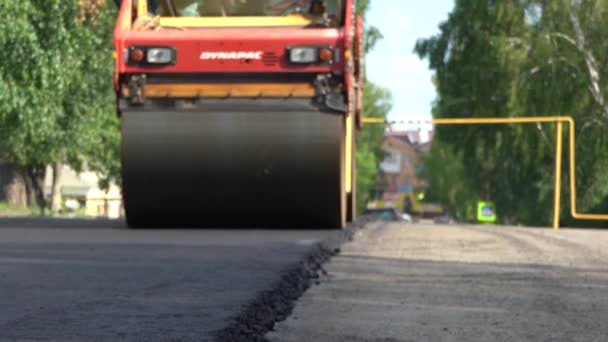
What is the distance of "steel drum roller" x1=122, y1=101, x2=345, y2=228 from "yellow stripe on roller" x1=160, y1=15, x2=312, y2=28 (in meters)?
1.20

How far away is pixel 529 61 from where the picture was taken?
47031mm

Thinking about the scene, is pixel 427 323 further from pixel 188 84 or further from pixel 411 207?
pixel 411 207

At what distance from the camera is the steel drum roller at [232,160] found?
52.8ft

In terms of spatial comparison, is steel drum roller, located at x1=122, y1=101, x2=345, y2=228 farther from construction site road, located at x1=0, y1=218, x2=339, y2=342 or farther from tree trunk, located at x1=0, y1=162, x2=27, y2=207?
tree trunk, located at x1=0, y1=162, x2=27, y2=207

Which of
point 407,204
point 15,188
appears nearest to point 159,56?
point 15,188

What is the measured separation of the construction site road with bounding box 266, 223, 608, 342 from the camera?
21.9ft

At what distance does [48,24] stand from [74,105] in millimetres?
9546

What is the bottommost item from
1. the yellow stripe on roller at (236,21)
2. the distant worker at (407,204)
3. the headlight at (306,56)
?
the distant worker at (407,204)

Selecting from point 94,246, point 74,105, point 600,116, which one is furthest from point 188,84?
point 600,116

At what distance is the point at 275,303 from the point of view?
7516 millimetres

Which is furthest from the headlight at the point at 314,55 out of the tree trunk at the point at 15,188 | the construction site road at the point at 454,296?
the tree trunk at the point at 15,188

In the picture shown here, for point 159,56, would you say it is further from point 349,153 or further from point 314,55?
point 349,153

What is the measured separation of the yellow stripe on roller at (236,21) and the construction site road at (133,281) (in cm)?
280

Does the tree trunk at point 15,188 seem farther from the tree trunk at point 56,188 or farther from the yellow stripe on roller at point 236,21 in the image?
the yellow stripe on roller at point 236,21
